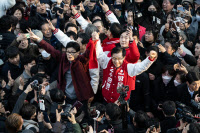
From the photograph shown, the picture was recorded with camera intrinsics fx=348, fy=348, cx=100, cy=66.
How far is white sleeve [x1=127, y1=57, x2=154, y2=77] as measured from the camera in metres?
4.61

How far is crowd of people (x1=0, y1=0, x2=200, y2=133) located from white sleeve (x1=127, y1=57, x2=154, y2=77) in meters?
0.01

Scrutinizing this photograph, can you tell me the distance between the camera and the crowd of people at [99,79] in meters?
4.37

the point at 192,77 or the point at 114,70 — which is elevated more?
the point at 114,70

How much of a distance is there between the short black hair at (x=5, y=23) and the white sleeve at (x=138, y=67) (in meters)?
2.90

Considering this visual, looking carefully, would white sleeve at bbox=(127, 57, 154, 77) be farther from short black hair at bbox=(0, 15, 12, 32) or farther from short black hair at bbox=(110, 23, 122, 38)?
short black hair at bbox=(0, 15, 12, 32)

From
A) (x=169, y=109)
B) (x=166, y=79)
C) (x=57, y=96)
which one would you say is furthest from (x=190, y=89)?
(x=57, y=96)

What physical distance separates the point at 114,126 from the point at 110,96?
0.81m

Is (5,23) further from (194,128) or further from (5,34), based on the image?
(194,128)

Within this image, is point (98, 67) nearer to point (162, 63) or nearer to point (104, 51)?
point (104, 51)

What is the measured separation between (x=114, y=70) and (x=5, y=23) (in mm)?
2736

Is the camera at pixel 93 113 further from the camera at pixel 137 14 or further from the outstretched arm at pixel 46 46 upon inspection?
the camera at pixel 137 14

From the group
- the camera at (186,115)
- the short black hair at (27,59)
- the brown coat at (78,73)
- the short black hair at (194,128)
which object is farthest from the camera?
the short black hair at (27,59)

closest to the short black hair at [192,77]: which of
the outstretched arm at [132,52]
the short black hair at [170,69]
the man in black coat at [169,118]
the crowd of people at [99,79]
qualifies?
the crowd of people at [99,79]

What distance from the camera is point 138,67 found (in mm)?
4758
